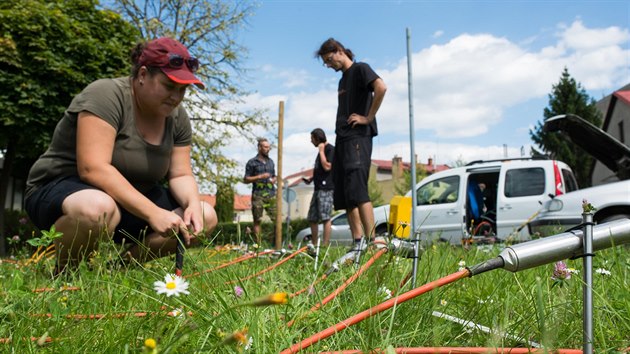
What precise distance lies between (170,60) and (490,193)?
10600mm

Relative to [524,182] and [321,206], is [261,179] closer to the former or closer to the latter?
[321,206]

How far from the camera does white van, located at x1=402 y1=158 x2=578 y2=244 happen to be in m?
9.79

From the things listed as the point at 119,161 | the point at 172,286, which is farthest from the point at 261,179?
the point at 172,286

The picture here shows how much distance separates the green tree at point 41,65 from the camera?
11.1 metres

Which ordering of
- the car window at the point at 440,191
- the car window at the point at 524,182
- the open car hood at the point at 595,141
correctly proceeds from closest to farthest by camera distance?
the open car hood at the point at 595,141, the car window at the point at 524,182, the car window at the point at 440,191

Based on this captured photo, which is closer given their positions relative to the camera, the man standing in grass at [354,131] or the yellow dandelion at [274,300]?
the yellow dandelion at [274,300]

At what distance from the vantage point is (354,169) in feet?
14.3

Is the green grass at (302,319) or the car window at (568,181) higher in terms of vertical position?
the car window at (568,181)

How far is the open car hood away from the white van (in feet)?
5.87

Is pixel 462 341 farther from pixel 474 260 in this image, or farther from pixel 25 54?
pixel 25 54

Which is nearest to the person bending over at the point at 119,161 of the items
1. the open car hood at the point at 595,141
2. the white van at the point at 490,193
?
the open car hood at the point at 595,141

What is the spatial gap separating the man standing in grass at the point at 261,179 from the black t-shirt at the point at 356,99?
4.36 metres

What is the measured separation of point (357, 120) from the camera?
4410 mm

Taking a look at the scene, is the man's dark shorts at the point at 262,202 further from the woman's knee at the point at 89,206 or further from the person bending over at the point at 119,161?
the woman's knee at the point at 89,206
